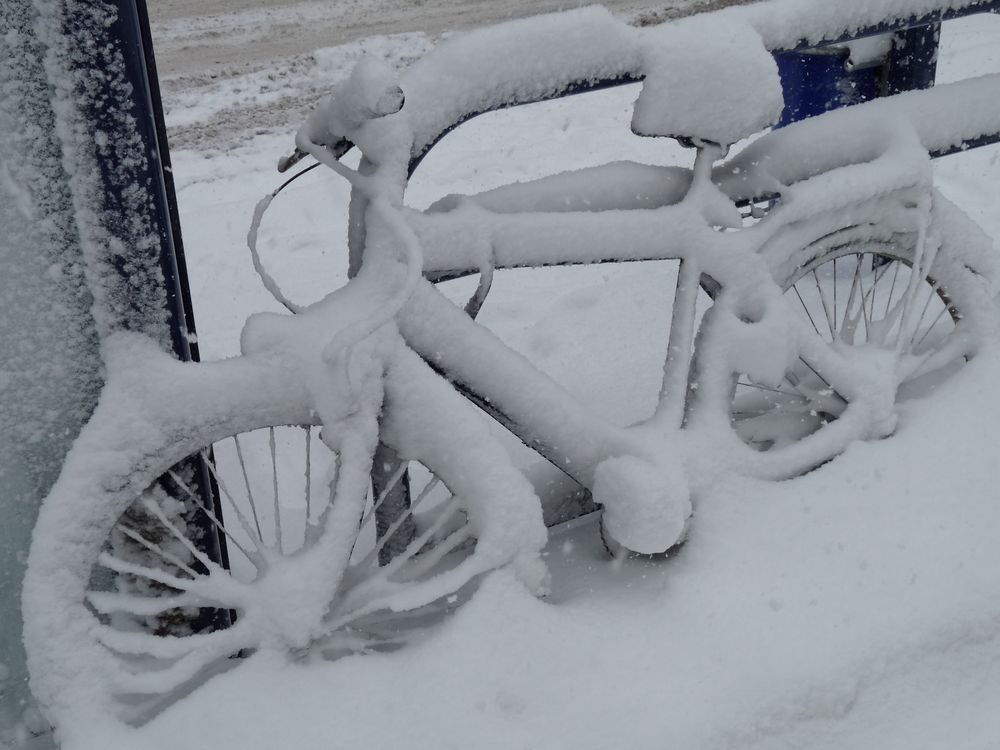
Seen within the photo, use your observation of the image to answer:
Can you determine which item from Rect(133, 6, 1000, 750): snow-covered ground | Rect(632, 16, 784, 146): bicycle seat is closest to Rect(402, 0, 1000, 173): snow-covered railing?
Rect(632, 16, 784, 146): bicycle seat

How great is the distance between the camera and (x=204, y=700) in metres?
1.78

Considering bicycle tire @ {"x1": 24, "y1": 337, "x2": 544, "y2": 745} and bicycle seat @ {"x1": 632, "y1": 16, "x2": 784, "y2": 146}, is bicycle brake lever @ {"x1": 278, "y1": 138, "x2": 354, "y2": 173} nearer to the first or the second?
bicycle tire @ {"x1": 24, "y1": 337, "x2": 544, "y2": 745}

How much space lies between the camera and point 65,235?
5.89 feet

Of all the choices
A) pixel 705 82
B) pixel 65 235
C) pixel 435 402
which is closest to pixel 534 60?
pixel 705 82

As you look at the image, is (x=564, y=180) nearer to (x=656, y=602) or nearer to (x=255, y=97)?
(x=656, y=602)

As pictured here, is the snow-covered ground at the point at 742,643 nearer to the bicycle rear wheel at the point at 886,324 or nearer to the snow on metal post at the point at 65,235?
the bicycle rear wheel at the point at 886,324

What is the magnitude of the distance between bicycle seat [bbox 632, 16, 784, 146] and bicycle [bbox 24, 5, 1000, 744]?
0.04 ft

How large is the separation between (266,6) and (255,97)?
3842 mm

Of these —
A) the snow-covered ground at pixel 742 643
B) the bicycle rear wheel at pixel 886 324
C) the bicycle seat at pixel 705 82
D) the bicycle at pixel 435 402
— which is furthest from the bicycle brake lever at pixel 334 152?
the bicycle rear wheel at pixel 886 324

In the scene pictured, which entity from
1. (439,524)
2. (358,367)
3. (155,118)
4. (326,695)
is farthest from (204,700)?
(155,118)

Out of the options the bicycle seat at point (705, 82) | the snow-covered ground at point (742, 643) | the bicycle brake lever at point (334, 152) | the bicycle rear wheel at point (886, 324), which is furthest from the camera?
the bicycle rear wheel at point (886, 324)

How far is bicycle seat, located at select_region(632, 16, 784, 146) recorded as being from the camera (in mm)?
2107

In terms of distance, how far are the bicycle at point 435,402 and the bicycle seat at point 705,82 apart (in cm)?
1

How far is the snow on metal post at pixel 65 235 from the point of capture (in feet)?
5.53
